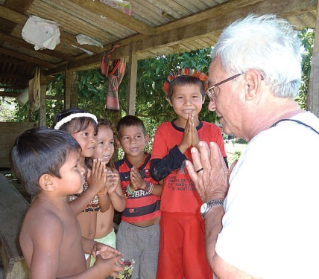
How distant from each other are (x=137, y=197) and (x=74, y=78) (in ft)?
16.4

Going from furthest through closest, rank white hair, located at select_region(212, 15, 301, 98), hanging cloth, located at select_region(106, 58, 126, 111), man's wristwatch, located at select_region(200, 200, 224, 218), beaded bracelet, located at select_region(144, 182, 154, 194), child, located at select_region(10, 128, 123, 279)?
hanging cloth, located at select_region(106, 58, 126, 111)
beaded bracelet, located at select_region(144, 182, 154, 194)
child, located at select_region(10, 128, 123, 279)
man's wristwatch, located at select_region(200, 200, 224, 218)
white hair, located at select_region(212, 15, 301, 98)

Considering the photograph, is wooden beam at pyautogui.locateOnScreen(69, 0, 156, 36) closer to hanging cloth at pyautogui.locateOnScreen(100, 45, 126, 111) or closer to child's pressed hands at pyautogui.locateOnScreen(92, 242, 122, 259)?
hanging cloth at pyautogui.locateOnScreen(100, 45, 126, 111)

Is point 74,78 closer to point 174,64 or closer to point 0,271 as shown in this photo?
point 174,64

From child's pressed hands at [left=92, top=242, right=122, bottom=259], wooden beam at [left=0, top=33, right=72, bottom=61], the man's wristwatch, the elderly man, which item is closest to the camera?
the elderly man

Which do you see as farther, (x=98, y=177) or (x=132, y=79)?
(x=132, y=79)

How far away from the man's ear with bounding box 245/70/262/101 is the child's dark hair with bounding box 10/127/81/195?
93cm

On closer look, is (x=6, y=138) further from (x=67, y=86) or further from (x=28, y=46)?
(x=28, y=46)

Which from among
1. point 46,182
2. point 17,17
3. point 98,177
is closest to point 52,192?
point 46,182

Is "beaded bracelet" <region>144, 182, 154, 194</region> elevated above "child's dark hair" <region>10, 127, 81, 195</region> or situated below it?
below

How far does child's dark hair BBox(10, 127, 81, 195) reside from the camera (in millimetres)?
1447

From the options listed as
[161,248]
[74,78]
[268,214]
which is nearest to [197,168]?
[268,214]

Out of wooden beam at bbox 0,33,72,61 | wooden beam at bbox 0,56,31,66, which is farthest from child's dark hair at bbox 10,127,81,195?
wooden beam at bbox 0,56,31,66

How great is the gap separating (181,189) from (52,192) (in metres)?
1.04

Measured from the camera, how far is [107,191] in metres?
2.22
